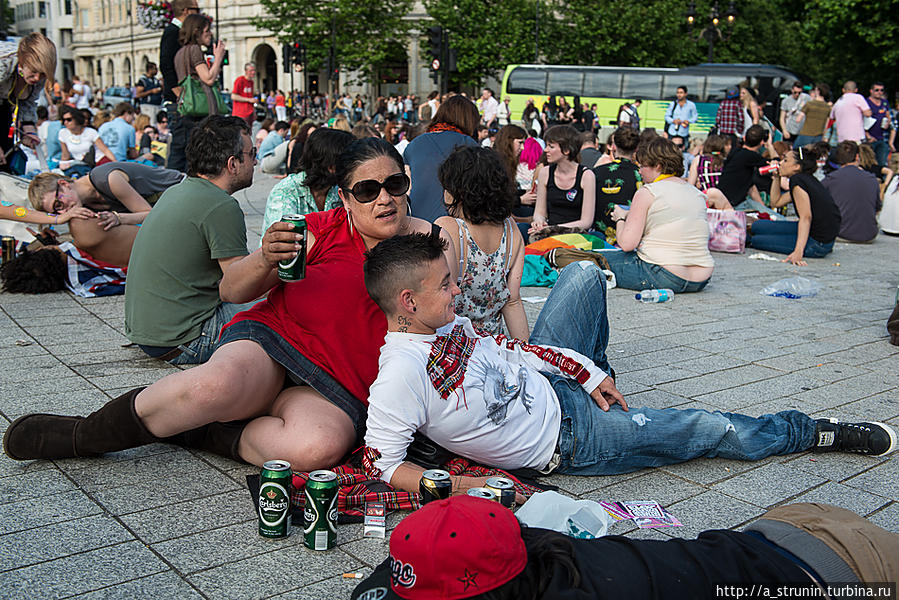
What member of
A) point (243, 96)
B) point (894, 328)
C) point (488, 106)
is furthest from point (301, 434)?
point (488, 106)

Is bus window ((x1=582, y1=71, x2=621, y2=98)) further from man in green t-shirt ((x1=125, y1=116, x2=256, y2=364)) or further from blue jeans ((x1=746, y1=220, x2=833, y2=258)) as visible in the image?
man in green t-shirt ((x1=125, y1=116, x2=256, y2=364))

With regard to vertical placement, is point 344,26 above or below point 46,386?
above

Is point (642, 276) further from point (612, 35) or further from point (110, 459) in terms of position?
point (612, 35)

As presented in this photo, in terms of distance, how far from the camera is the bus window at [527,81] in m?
33.1

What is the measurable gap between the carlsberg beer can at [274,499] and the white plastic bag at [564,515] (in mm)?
817

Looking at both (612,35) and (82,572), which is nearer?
(82,572)

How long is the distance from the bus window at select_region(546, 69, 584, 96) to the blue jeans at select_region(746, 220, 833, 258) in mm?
22536

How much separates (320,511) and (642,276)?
5.49m

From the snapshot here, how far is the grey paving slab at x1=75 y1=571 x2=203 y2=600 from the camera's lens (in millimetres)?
2600

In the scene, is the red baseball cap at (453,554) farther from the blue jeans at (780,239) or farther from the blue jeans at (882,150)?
the blue jeans at (882,150)

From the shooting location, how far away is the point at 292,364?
349 cm

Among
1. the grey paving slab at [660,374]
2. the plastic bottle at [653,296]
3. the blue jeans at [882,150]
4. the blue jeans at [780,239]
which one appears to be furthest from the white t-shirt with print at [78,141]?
the blue jeans at [882,150]

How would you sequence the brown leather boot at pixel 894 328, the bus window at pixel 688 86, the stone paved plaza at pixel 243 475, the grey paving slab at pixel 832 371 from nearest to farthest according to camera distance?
the stone paved plaza at pixel 243 475 < the grey paving slab at pixel 832 371 < the brown leather boot at pixel 894 328 < the bus window at pixel 688 86

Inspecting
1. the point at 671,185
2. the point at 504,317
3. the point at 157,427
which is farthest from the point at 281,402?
the point at 671,185
